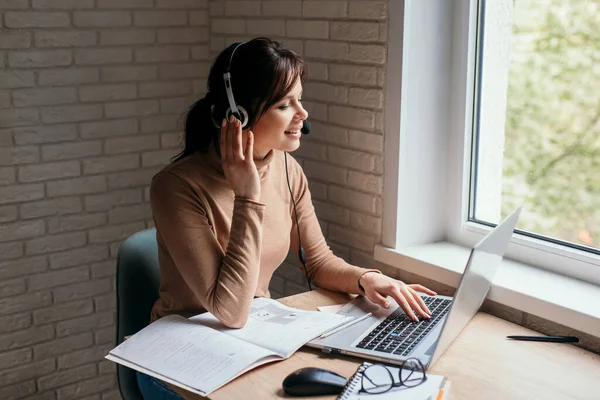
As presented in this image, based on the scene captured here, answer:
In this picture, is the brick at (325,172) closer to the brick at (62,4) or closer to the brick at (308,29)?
the brick at (308,29)

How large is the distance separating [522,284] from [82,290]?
1.66 meters

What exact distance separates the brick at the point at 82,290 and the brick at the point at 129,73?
75cm

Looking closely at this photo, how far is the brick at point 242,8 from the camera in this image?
2811 mm

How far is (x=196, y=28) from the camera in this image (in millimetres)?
3041

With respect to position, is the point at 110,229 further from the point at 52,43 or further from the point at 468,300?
the point at 468,300

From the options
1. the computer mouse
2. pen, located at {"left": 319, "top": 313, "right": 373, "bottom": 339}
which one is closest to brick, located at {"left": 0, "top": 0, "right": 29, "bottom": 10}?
pen, located at {"left": 319, "top": 313, "right": 373, "bottom": 339}

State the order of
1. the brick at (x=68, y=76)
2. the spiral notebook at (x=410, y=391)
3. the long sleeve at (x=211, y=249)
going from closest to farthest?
the spiral notebook at (x=410, y=391) < the long sleeve at (x=211, y=249) < the brick at (x=68, y=76)

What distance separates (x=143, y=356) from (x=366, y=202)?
978 mm

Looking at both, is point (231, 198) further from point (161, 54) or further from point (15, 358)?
point (15, 358)

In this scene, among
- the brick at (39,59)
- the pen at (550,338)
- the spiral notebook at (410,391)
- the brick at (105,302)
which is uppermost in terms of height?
the brick at (39,59)

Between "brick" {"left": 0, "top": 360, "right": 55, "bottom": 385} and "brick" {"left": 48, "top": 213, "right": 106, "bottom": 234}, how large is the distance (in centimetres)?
51

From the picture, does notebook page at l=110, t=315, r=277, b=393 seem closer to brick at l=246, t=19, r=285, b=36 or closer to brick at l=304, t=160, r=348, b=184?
brick at l=304, t=160, r=348, b=184

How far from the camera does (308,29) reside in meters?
2.58

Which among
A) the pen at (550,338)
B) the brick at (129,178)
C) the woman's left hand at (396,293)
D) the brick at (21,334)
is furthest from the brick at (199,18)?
the pen at (550,338)
